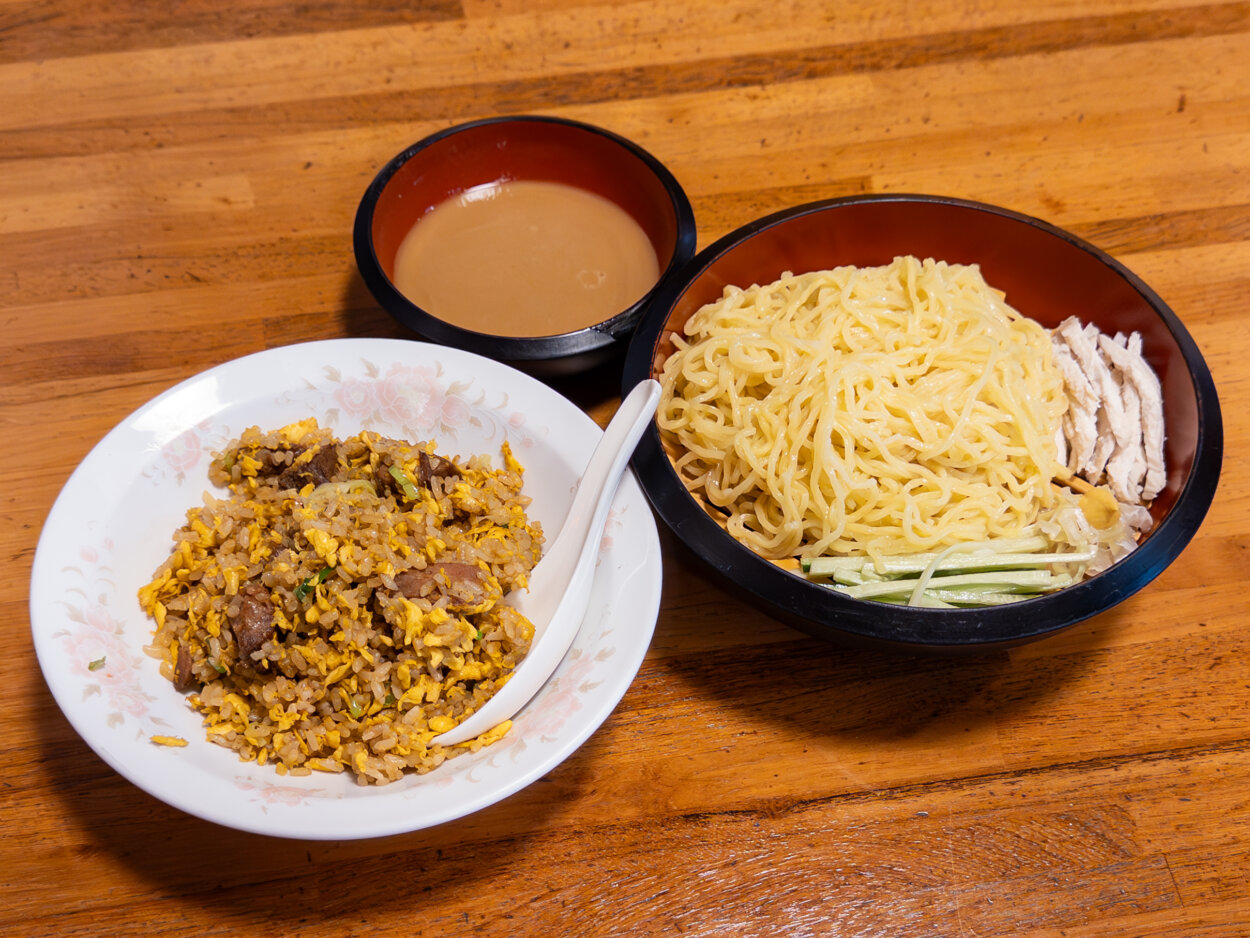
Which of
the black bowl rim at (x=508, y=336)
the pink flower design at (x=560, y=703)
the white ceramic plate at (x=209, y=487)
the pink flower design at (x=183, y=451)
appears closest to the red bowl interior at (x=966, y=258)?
the black bowl rim at (x=508, y=336)

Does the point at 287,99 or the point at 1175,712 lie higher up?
the point at 287,99

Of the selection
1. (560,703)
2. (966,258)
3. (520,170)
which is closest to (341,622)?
(560,703)

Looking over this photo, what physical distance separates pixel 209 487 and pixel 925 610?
1.51 metres

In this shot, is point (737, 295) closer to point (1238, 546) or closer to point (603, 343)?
point (603, 343)

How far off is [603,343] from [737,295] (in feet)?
1.25

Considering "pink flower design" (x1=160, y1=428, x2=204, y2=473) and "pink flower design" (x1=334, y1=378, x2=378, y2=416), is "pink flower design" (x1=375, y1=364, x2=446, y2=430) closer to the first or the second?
"pink flower design" (x1=334, y1=378, x2=378, y2=416)

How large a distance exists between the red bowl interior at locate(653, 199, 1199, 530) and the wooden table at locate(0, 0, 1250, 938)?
1.44 feet

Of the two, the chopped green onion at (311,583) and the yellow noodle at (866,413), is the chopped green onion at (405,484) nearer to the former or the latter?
the chopped green onion at (311,583)

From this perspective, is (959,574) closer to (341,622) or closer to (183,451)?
(341,622)

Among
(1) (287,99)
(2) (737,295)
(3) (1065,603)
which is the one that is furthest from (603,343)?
(1) (287,99)

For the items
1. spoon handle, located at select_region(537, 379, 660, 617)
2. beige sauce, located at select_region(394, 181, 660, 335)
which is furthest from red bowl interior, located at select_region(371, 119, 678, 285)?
spoon handle, located at select_region(537, 379, 660, 617)

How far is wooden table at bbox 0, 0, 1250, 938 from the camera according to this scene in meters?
1.86

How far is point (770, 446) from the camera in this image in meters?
2.12

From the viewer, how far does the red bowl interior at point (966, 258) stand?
2.26m
